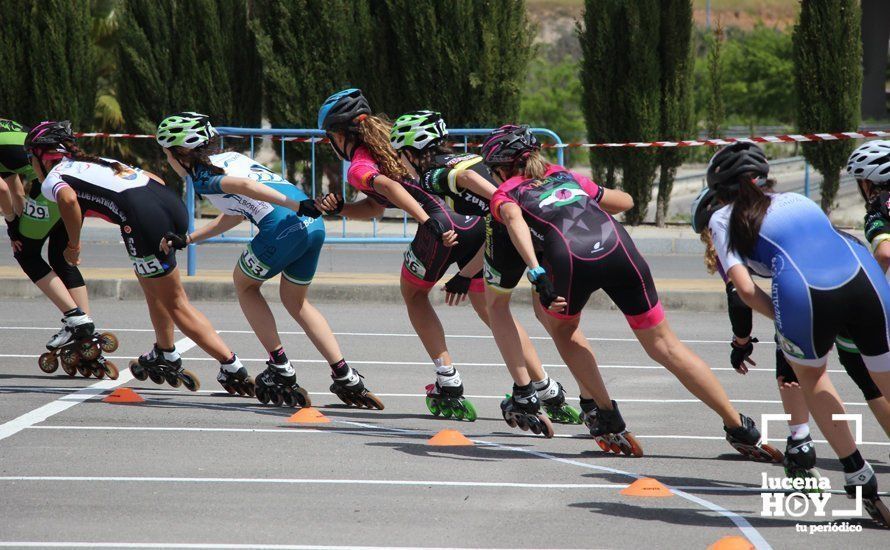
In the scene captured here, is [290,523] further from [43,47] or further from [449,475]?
[43,47]

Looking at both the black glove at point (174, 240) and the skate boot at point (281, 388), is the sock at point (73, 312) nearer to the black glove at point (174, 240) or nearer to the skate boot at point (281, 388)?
the black glove at point (174, 240)

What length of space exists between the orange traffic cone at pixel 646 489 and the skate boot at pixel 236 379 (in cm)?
363

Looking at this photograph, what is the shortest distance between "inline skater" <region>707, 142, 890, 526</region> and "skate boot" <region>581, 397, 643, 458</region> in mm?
1632

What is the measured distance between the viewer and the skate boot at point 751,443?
7141 millimetres

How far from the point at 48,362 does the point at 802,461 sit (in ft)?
20.4

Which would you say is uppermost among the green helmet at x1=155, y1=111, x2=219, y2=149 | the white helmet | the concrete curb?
the green helmet at x1=155, y1=111, x2=219, y2=149

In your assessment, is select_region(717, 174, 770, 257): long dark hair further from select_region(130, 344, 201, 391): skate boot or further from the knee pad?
select_region(130, 344, 201, 391): skate boot

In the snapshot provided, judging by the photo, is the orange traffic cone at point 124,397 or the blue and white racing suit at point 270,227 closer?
the blue and white racing suit at point 270,227

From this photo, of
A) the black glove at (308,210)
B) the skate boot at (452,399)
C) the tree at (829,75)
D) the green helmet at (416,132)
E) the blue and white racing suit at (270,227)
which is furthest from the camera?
the tree at (829,75)

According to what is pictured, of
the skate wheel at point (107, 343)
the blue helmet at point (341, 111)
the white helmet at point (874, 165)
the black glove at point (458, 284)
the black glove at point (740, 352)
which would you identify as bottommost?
the skate wheel at point (107, 343)

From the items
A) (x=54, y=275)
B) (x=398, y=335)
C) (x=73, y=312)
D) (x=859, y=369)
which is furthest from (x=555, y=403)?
(x=54, y=275)

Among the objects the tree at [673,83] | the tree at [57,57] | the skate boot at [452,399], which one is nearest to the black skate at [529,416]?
the skate boot at [452,399]

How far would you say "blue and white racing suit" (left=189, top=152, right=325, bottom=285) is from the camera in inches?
340

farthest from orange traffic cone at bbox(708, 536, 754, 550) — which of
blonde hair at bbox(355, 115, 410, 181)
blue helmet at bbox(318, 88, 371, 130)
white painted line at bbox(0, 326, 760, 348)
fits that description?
white painted line at bbox(0, 326, 760, 348)
